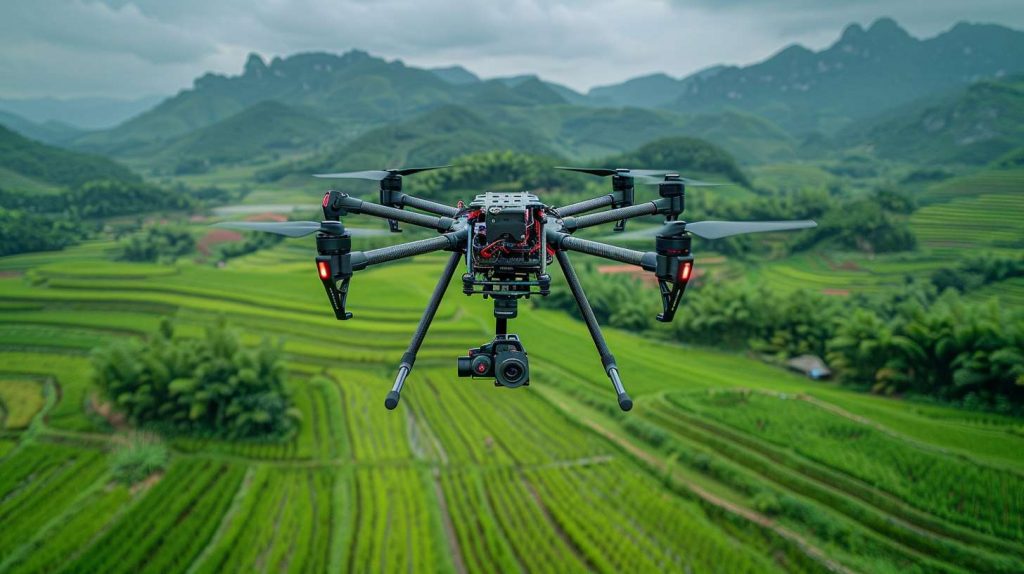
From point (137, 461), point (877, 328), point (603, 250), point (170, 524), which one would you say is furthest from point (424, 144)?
point (603, 250)

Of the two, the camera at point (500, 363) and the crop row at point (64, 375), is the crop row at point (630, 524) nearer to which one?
the camera at point (500, 363)

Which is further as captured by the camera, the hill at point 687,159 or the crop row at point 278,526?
the hill at point 687,159

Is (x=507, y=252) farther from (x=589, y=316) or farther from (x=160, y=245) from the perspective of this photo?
(x=160, y=245)

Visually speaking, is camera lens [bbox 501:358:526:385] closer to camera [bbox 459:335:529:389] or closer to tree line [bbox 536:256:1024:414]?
camera [bbox 459:335:529:389]

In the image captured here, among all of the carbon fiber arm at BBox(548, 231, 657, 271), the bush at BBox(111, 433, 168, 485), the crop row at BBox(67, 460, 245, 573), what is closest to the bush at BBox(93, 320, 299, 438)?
the bush at BBox(111, 433, 168, 485)

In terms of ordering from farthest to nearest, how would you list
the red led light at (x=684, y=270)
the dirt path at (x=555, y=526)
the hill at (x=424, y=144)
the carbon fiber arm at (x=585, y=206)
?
the hill at (x=424, y=144)
the dirt path at (x=555, y=526)
the carbon fiber arm at (x=585, y=206)
the red led light at (x=684, y=270)

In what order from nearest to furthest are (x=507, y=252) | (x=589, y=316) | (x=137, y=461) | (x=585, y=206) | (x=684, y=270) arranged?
1. (x=684, y=270)
2. (x=507, y=252)
3. (x=589, y=316)
4. (x=585, y=206)
5. (x=137, y=461)

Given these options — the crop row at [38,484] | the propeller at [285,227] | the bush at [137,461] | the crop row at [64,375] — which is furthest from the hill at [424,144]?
the propeller at [285,227]

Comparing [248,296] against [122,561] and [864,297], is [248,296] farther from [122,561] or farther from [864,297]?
[864,297]
